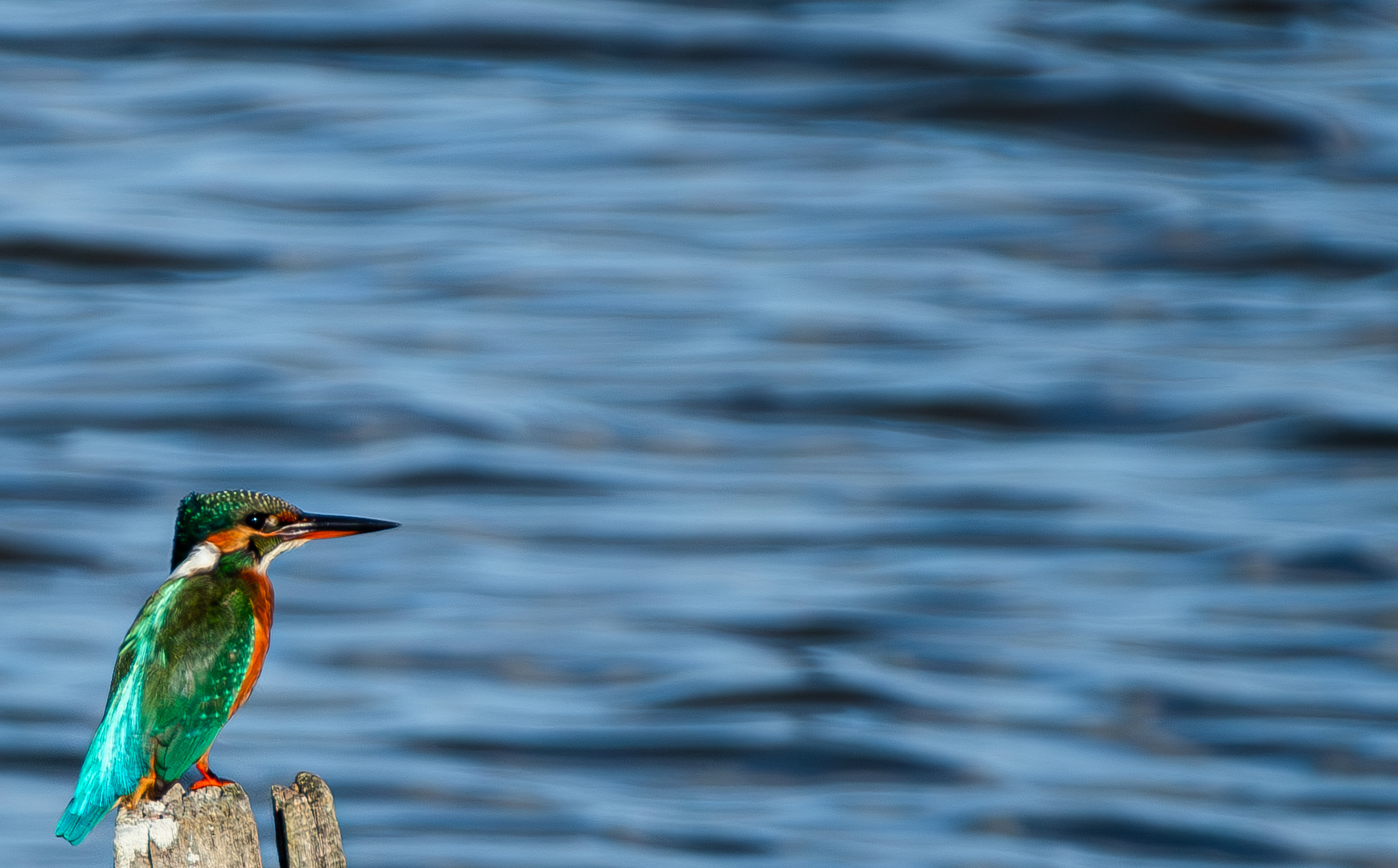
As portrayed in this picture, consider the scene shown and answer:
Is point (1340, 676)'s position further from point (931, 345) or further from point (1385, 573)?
point (931, 345)

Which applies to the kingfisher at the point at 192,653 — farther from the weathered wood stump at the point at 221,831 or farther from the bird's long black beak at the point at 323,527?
the weathered wood stump at the point at 221,831

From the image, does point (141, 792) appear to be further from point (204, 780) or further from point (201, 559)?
point (201, 559)

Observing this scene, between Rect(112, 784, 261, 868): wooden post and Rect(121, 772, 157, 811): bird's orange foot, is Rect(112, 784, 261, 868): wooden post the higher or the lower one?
the higher one

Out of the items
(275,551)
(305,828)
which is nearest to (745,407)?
(275,551)

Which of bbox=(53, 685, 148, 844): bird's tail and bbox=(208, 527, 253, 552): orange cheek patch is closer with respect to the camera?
bbox=(53, 685, 148, 844): bird's tail

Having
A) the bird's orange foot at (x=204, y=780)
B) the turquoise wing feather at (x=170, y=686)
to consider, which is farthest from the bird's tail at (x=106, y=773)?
the bird's orange foot at (x=204, y=780)

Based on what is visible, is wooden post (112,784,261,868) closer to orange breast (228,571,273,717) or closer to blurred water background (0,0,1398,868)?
orange breast (228,571,273,717)

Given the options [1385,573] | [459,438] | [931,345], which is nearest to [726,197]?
[931,345]

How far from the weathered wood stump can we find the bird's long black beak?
72 cm

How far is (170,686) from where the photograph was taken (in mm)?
4035

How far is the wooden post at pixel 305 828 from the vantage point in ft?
11.6

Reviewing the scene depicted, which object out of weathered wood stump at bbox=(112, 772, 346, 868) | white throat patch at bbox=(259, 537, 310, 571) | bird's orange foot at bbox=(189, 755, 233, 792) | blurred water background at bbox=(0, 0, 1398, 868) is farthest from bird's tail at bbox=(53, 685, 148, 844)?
blurred water background at bbox=(0, 0, 1398, 868)

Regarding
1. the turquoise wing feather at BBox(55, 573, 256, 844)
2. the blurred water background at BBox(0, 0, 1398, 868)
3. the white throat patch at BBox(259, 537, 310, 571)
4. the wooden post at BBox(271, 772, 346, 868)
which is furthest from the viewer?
the blurred water background at BBox(0, 0, 1398, 868)

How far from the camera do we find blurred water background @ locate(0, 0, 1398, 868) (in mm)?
10734
